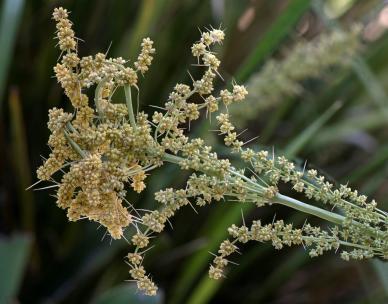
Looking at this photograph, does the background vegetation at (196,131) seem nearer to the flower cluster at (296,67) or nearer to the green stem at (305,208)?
the flower cluster at (296,67)

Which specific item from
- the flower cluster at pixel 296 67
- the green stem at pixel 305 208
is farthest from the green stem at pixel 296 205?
the flower cluster at pixel 296 67

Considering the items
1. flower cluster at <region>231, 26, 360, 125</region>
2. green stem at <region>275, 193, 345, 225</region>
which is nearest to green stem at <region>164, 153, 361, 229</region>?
green stem at <region>275, 193, 345, 225</region>

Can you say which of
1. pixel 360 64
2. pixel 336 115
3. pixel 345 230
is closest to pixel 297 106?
pixel 336 115

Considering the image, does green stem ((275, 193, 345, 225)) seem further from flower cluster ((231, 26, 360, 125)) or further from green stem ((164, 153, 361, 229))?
flower cluster ((231, 26, 360, 125))

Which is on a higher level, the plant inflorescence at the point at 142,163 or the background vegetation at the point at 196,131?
the plant inflorescence at the point at 142,163

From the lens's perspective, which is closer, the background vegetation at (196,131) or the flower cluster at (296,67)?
the flower cluster at (296,67)

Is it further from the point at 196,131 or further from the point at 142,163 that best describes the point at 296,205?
the point at 196,131

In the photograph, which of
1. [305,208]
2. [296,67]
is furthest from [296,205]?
[296,67]

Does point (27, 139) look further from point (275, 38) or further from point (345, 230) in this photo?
point (345, 230)
